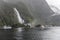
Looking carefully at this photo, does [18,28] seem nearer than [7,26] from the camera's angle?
Yes

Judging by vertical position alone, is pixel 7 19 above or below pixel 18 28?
above

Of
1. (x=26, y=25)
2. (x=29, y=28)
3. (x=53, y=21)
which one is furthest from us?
(x=53, y=21)

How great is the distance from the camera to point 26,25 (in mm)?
37875

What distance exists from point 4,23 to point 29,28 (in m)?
5.08

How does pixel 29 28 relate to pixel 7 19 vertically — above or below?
below

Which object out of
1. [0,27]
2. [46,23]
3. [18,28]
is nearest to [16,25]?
[18,28]

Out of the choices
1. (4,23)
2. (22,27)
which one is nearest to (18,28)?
(22,27)

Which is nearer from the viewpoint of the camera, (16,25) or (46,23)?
(16,25)

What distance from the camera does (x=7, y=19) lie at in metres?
42.1

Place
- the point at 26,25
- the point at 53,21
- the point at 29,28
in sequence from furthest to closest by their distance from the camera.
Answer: the point at 53,21, the point at 29,28, the point at 26,25

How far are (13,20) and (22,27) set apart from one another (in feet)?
9.41

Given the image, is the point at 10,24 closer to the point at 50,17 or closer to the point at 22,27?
the point at 22,27

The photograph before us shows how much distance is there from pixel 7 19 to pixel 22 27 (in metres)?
4.67

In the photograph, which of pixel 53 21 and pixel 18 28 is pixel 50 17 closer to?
pixel 53 21
